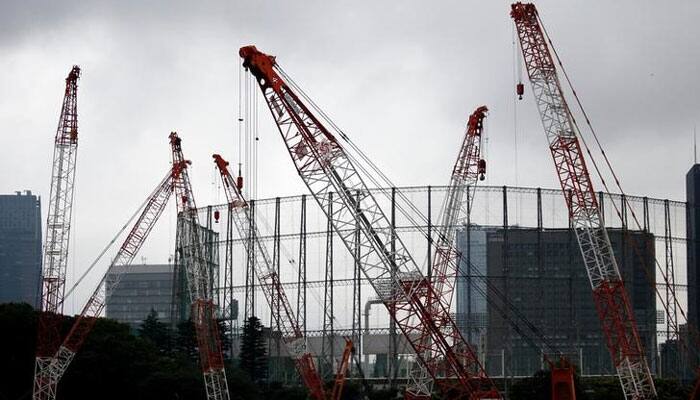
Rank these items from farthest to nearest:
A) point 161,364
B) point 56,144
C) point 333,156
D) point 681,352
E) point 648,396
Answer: point 681,352 → point 161,364 → point 56,144 → point 648,396 → point 333,156

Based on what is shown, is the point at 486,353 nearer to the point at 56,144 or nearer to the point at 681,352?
the point at 681,352

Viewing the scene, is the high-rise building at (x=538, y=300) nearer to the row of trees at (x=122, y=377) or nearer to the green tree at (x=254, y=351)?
the row of trees at (x=122, y=377)

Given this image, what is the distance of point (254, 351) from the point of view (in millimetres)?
128375

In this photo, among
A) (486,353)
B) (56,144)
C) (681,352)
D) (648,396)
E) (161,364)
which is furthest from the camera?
(681,352)

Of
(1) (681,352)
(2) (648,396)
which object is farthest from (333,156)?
(1) (681,352)

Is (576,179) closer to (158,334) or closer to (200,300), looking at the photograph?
(200,300)

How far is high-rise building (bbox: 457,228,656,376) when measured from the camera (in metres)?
120

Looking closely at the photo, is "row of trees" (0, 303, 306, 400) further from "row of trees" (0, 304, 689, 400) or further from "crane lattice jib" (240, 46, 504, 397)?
"crane lattice jib" (240, 46, 504, 397)

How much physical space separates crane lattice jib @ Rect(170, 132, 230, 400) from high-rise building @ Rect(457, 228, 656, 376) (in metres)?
25.2

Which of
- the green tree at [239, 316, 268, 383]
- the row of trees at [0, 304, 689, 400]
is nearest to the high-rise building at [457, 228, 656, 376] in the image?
the row of trees at [0, 304, 689, 400]

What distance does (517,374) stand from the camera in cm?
11988

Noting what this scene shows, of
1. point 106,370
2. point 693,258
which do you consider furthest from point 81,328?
point 693,258

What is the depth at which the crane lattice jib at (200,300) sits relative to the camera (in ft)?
328

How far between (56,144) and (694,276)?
221 feet
